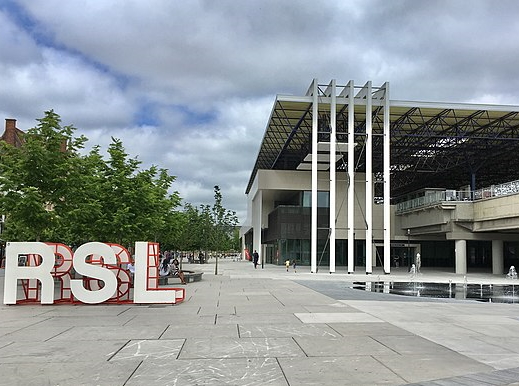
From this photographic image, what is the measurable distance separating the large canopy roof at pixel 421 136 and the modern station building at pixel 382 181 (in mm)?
126

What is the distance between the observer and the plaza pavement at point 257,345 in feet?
26.3

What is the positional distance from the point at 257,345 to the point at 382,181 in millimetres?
38293

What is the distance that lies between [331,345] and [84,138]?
16476mm

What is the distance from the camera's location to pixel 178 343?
10570mm

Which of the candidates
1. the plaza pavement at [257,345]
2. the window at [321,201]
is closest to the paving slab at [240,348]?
the plaza pavement at [257,345]

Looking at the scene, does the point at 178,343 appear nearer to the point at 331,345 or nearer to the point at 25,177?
the point at 331,345

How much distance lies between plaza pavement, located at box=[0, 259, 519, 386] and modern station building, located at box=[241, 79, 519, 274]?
27.9 meters

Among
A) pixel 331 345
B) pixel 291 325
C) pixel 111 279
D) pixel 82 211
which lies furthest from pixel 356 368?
pixel 82 211

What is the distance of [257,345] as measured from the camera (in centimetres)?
1041

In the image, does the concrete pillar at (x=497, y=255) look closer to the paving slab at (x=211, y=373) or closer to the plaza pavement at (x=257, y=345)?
the plaza pavement at (x=257, y=345)

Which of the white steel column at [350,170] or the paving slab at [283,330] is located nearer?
the paving slab at [283,330]

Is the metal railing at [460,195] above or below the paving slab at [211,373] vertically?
above

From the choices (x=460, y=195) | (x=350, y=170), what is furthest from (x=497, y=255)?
(x=350, y=170)

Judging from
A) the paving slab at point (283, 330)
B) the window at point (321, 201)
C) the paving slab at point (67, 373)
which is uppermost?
the window at point (321, 201)
